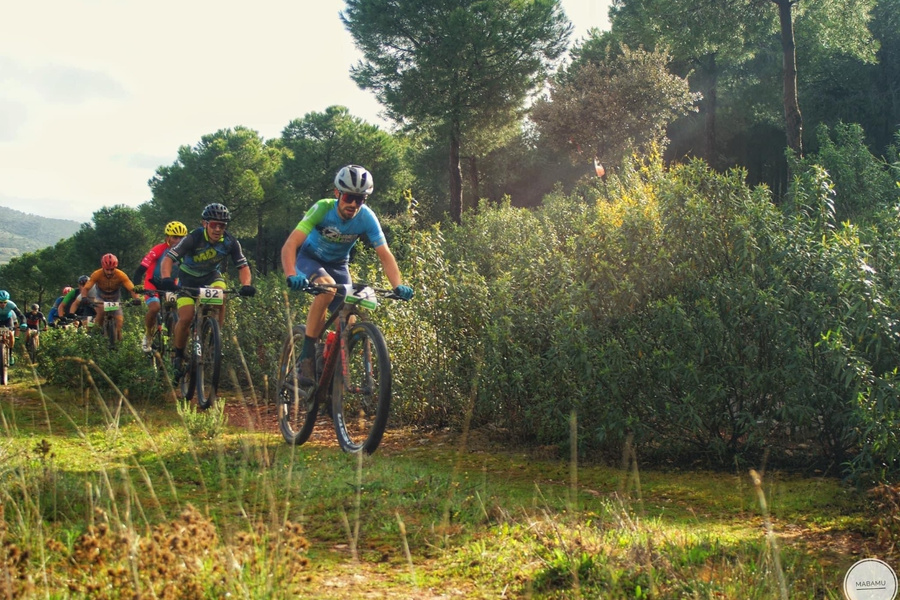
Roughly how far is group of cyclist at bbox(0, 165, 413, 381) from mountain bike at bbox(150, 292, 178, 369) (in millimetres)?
91

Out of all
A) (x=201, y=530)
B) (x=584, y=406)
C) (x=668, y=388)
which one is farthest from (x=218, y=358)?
(x=201, y=530)

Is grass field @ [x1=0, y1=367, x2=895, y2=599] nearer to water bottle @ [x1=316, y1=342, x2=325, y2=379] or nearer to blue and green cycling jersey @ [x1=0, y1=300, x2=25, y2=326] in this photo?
water bottle @ [x1=316, y1=342, x2=325, y2=379]

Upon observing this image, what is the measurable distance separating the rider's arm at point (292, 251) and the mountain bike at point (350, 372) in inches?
11.2

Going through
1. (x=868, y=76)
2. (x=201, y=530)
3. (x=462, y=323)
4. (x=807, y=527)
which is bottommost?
(x=807, y=527)

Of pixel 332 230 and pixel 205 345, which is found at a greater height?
pixel 332 230

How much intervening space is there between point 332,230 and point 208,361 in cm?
344

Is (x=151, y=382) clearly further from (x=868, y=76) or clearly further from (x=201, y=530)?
(x=868, y=76)

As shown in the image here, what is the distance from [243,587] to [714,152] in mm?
39355

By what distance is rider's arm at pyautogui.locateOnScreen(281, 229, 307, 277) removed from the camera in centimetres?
695

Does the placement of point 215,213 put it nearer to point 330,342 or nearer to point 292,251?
point 292,251

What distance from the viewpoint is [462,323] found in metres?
9.34

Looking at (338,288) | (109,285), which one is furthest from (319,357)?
(109,285)

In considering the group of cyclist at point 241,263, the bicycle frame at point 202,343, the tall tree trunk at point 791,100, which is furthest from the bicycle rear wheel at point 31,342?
the tall tree trunk at point 791,100

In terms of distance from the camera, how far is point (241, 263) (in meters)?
9.83
